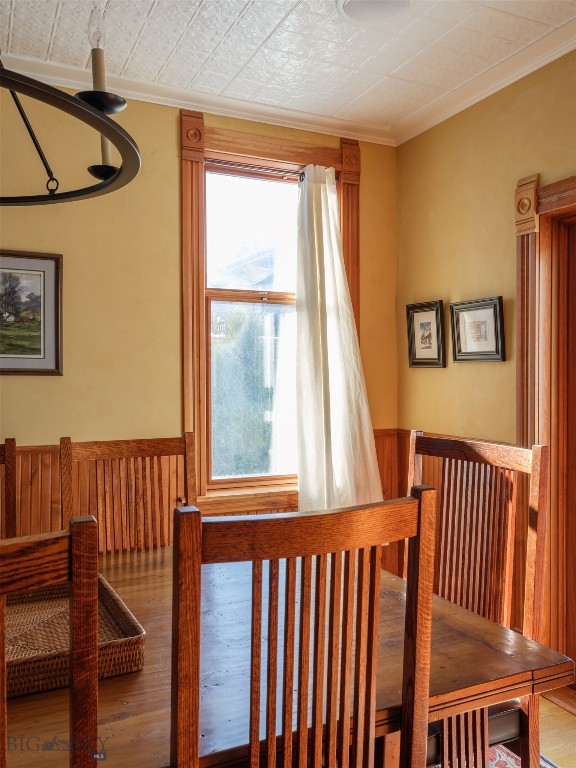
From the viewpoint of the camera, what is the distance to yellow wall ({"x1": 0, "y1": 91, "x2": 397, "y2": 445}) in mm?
2674

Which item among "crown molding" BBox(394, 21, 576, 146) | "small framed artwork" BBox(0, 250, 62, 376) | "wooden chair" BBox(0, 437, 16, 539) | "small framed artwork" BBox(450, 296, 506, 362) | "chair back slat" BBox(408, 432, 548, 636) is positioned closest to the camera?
"chair back slat" BBox(408, 432, 548, 636)

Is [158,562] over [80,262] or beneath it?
beneath

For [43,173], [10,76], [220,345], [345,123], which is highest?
[345,123]

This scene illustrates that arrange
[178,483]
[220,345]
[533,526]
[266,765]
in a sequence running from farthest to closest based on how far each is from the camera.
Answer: [220,345], [178,483], [533,526], [266,765]

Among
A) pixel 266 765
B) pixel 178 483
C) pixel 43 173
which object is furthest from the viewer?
pixel 178 483

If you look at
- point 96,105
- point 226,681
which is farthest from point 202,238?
point 226,681

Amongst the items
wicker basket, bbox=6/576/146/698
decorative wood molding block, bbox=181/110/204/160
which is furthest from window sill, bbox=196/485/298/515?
decorative wood molding block, bbox=181/110/204/160

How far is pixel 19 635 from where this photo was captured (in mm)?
1243

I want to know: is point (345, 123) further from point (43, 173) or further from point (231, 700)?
point (231, 700)

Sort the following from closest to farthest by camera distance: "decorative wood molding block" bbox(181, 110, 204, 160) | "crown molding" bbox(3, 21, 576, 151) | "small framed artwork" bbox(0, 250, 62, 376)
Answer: "crown molding" bbox(3, 21, 576, 151), "small framed artwork" bbox(0, 250, 62, 376), "decorative wood molding block" bbox(181, 110, 204, 160)

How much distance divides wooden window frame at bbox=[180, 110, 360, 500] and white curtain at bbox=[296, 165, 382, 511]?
15 cm

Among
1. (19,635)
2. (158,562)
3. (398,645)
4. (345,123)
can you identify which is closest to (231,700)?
(398,645)

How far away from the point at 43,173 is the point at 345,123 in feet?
5.01

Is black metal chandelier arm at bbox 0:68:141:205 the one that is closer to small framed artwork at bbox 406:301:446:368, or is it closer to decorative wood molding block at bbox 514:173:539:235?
decorative wood molding block at bbox 514:173:539:235
